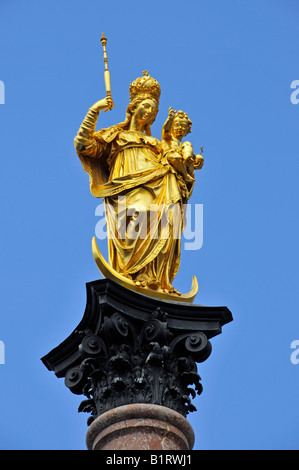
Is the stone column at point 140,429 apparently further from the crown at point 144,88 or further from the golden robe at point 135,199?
the crown at point 144,88

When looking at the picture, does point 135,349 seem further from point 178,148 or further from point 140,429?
point 178,148

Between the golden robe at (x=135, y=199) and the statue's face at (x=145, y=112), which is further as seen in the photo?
the statue's face at (x=145, y=112)

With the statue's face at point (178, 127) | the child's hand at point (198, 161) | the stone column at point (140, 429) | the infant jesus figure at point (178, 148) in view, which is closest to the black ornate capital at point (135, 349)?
the stone column at point (140, 429)

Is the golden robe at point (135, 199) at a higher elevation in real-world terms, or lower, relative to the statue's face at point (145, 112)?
lower

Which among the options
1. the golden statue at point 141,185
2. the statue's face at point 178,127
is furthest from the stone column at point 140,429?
the statue's face at point 178,127

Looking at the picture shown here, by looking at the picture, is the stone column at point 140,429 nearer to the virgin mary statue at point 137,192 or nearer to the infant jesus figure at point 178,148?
the virgin mary statue at point 137,192

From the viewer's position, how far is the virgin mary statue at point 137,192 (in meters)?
19.1

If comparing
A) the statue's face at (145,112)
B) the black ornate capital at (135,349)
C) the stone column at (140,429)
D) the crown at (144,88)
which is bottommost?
the stone column at (140,429)

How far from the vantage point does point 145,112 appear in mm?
20984

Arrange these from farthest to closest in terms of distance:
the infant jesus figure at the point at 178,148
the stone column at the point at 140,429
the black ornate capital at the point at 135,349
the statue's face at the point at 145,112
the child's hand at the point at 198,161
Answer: the statue's face at the point at 145,112
the child's hand at the point at 198,161
the infant jesus figure at the point at 178,148
the black ornate capital at the point at 135,349
the stone column at the point at 140,429

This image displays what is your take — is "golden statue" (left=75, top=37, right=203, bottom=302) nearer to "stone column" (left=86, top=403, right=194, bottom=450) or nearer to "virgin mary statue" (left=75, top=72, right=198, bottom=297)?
"virgin mary statue" (left=75, top=72, right=198, bottom=297)

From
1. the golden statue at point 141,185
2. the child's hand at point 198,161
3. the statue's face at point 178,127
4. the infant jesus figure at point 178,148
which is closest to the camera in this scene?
the golden statue at point 141,185

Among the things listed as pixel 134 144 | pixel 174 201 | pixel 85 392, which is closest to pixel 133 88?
pixel 134 144

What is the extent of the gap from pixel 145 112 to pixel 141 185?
1.98 m
